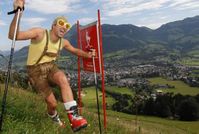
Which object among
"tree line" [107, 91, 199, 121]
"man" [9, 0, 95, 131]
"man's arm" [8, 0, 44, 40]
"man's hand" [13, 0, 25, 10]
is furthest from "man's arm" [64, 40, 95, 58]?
"tree line" [107, 91, 199, 121]

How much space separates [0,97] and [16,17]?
317 centimetres

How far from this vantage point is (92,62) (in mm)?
10289

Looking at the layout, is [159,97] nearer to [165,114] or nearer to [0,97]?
[165,114]

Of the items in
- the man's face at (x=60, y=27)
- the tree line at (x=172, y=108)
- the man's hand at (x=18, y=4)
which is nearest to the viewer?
the man's hand at (x=18, y=4)

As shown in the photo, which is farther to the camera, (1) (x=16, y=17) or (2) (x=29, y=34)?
(2) (x=29, y=34)

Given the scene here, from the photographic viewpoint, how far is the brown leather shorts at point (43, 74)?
25.6ft

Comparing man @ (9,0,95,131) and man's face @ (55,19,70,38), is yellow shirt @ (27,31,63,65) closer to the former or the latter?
man @ (9,0,95,131)

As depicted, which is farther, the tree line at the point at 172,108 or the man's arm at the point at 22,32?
the tree line at the point at 172,108

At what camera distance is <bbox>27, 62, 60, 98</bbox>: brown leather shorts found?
7.80 metres

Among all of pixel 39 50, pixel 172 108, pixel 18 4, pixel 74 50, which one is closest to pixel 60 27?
pixel 39 50

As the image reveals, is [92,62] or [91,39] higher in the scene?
[91,39]

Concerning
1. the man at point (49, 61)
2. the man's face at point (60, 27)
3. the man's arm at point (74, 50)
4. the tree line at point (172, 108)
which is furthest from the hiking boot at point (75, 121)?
the tree line at point (172, 108)

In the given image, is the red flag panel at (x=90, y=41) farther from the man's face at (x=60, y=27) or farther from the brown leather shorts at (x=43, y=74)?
the brown leather shorts at (x=43, y=74)

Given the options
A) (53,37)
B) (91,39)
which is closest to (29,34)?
(53,37)
